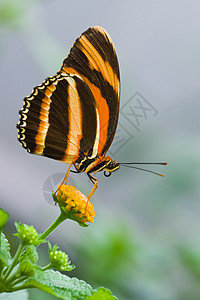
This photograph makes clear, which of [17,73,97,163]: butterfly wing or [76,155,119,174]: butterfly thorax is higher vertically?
[17,73,97,163]: butterfly wing

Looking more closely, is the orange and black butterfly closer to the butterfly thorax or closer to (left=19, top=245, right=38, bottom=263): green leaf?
the butterfly thorax

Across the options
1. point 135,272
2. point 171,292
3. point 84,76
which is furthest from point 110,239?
Result: point 84,76

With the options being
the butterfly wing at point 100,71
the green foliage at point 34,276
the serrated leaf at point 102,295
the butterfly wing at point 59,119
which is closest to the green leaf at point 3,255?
the green foliage at point 34,276

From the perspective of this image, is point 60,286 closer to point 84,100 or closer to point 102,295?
point 102,295

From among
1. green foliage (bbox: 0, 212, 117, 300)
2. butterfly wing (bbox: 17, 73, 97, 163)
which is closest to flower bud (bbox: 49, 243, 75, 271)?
green foliage (bbox: 0, 212, 117, 300)

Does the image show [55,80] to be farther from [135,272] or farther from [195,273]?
[195,273]

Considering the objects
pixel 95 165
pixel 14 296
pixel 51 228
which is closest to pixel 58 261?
pixel 51 228
